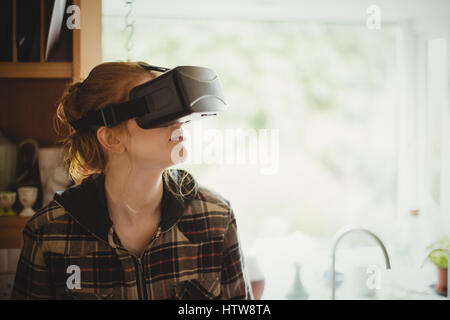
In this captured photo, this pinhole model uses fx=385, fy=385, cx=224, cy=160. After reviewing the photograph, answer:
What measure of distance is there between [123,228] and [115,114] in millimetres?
311

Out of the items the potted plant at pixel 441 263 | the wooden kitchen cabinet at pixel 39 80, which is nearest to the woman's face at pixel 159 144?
the wooden kitchen cabinet at pixel 39 80

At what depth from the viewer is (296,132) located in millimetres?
2029

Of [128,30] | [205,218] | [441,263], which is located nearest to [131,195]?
[205,218]

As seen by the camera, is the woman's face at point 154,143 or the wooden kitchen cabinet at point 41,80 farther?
the wooden kitchen cabinet at point 41,80

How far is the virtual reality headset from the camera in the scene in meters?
0.80

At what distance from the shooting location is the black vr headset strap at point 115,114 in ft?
2.84

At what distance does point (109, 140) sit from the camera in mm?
970

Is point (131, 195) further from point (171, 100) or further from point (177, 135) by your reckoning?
point (171, 100)

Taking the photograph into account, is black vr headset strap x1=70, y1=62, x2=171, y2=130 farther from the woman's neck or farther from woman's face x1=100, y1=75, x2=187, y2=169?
the woman's neck

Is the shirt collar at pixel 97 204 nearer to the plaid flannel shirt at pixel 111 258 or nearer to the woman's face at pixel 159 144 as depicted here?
the plaid flannel shirt at pixel 111 258

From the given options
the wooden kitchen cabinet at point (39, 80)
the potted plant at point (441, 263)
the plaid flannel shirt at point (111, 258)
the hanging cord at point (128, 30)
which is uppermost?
the hanging cord at point (128, 30)

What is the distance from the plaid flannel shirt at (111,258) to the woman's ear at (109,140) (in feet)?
0.45

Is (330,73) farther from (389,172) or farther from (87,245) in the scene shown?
(87,245)

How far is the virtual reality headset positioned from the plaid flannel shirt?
0.84 feet
